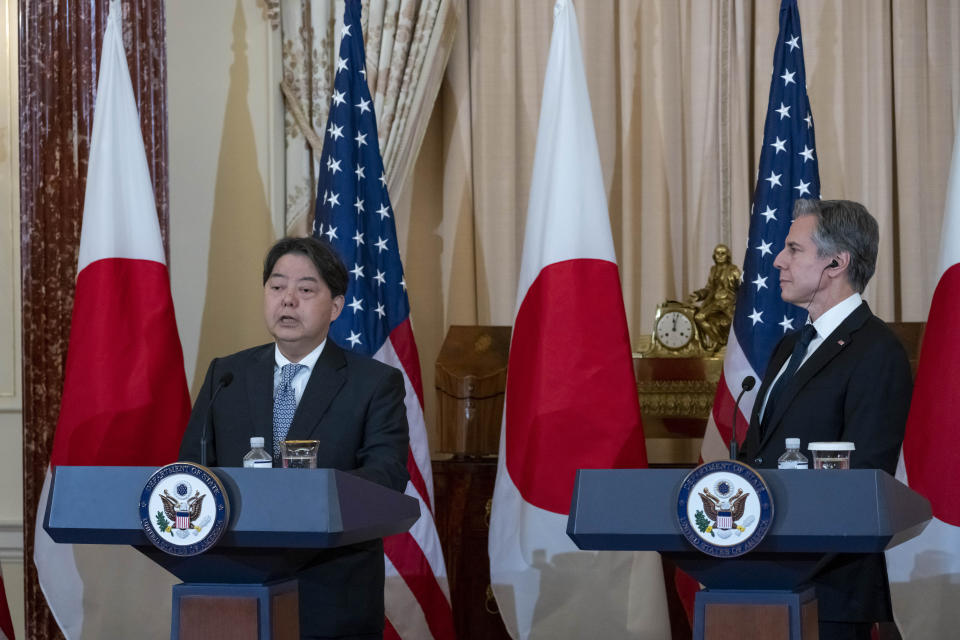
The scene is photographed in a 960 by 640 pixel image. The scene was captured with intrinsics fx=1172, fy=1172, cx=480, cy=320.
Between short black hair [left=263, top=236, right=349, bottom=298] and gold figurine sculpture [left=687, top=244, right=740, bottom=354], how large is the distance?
2.22m

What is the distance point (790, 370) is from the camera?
275 centimetres

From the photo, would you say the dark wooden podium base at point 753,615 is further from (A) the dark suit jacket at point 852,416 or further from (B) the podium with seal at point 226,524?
(B) the podium with seal at point 226,524

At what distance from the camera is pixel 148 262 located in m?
3.97

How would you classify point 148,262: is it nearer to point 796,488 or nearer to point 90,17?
point 90,17

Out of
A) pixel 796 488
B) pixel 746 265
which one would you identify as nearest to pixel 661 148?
pixel 746 265

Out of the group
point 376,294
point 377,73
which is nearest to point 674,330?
point 376,294

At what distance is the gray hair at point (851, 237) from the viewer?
109 inches

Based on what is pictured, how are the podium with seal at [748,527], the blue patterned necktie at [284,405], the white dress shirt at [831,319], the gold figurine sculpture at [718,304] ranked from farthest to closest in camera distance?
the gold figurine sculpture at [718,304] → the white dress shirt at [831,319] → the blue patterned necktie at [284,405] → the podium with seal at [748,527]

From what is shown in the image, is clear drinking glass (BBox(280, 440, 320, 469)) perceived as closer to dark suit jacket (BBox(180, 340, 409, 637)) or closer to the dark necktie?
dark suit jacket (BBox(180, 340, 409, 637))

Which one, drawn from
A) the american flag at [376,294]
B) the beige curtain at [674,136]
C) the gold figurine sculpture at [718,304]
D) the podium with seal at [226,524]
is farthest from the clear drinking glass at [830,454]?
the beige curtain at [674,136]

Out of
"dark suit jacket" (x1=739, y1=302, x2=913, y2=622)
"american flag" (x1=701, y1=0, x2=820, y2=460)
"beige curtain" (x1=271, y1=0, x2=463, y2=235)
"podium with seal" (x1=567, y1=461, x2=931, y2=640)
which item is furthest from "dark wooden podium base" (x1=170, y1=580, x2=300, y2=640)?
"beige curtain" (x1=271, y1=0, x2=463, y2=235)

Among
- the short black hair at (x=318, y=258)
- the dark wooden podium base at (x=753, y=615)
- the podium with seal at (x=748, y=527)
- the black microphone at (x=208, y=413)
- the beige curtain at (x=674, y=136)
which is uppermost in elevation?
the beige curtain at (x=674, y=136)

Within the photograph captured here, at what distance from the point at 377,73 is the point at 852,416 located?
10.1 feet

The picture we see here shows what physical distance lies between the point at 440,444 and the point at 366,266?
88 centimetres
